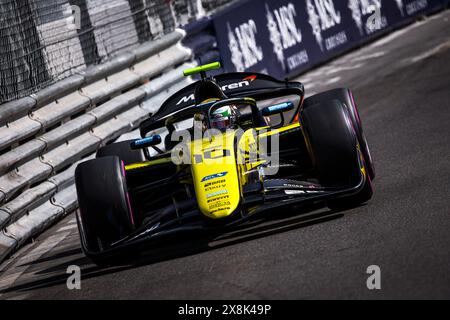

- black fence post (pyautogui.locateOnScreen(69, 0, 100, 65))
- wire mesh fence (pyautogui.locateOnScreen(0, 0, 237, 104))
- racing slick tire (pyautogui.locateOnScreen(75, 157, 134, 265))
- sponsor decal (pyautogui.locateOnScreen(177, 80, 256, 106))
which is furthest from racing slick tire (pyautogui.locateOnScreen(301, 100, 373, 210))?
black fence post (pyautogui.locateOnScreen(69, 0, 100, 65))

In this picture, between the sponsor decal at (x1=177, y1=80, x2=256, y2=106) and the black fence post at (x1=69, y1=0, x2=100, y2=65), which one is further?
the black fence post at (x1=69, y1=0, x2=100, y2=65)

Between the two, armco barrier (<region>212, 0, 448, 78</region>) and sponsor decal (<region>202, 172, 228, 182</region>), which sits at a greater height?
sponsor decal (<region>202, 172, 228, 182</region>)

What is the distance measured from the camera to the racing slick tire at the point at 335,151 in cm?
651

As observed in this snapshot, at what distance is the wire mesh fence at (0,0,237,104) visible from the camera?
9328 mm

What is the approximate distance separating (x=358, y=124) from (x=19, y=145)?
3746mm

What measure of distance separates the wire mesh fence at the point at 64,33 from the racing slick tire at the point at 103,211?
119 inches

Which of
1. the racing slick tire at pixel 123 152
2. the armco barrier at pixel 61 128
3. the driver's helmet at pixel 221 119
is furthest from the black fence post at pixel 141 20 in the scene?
the driver's helmet at pixel 221 119

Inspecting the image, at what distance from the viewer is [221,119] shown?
23.4 feet

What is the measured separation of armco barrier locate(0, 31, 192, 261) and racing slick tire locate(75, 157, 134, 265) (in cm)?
170

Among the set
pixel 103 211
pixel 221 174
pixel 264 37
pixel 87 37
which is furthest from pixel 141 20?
Answer: pixel 221 174

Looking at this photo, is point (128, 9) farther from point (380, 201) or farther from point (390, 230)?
point (390, 230)

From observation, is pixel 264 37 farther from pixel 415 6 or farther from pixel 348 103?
pixel 348 103

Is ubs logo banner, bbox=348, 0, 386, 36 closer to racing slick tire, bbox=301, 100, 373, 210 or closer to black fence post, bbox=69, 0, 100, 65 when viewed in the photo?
black fence post, bbox=69, 0, 100, 65

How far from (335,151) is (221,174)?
933 mm
